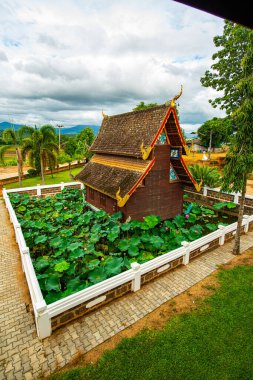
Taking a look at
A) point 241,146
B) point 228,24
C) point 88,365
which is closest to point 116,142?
point 241,146

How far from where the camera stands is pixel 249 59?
846 centimetres

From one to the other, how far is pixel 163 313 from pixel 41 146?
22382 millimetres

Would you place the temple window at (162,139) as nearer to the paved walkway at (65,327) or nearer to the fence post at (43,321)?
the paved walkway at (65,327)

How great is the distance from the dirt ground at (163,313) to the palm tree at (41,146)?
21.2 metres

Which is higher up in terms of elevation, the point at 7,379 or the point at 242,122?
the point at 242,122

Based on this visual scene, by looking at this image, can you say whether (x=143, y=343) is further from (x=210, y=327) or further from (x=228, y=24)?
(x=228, y=24)

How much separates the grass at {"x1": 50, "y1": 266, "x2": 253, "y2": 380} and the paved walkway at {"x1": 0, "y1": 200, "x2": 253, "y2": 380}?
541mm

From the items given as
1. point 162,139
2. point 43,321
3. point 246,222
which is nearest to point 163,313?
point 43,321

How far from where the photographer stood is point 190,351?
5777mm

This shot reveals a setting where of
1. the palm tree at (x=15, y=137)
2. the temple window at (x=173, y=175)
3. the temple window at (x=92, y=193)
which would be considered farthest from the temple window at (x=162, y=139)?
the palm tree at (x=15, y=137)

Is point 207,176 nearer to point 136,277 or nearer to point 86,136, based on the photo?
point 136,277

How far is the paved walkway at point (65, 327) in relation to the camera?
5527 mm

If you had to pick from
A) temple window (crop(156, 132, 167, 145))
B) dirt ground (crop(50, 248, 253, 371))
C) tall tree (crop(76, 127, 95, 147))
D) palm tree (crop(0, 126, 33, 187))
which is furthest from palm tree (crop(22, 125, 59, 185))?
tall tree (crop(76, 127, 95, 147))

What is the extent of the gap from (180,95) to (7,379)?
12.5 meters
